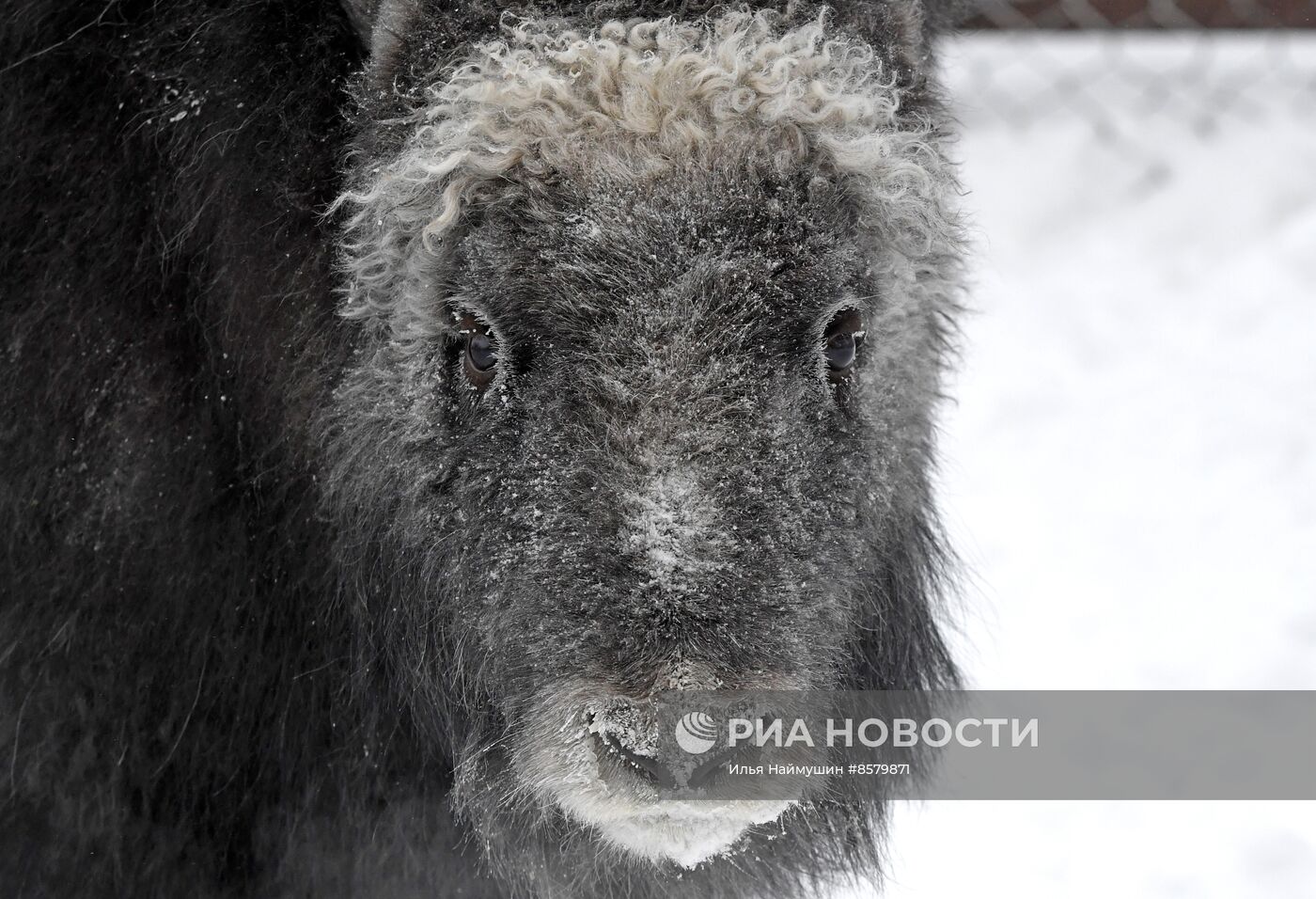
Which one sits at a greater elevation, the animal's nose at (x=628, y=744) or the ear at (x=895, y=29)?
the ear at (x=895, y=29)

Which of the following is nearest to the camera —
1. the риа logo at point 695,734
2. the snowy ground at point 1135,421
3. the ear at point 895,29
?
the риа logo at point 695,734

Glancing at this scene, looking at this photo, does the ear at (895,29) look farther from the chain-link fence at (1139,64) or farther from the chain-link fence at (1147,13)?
the chain-link fence at (1147,13)

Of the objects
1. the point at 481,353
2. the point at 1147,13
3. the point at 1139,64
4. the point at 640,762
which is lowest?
the point at 640,762

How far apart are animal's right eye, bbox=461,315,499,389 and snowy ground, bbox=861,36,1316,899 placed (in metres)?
1.52

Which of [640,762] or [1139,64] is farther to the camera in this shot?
[1139,64]

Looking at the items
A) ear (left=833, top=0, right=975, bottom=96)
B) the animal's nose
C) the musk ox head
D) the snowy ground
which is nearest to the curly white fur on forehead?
the musk ox head

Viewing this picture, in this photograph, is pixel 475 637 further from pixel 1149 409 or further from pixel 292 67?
pixel 1149 409

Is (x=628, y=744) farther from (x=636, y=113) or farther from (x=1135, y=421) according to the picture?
(x=1135, y=421)

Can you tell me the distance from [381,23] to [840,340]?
1.02m

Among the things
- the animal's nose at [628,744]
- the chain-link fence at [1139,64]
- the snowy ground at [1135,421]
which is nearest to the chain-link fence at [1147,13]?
the chain-link fence at [1139,64]

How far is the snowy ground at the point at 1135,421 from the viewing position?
418 centimetres

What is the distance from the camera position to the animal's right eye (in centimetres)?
259

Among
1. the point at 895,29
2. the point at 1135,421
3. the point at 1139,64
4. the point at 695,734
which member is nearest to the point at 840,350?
the point at 895,29

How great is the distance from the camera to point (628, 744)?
2.34 metres
